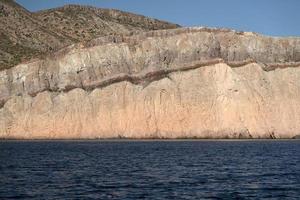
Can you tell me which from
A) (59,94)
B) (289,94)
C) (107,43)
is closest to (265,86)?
(289,94)

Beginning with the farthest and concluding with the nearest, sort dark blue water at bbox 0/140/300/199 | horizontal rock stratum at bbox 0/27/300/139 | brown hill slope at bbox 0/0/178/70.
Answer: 1. brown hill slope at bbox 0/0/178/70
2. horizontal rock stratum at bbox 0/27/300/139
3. dark blue water at bbox 0/140/300/199

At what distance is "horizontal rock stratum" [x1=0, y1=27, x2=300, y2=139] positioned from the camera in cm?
9812

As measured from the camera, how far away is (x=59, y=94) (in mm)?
105812

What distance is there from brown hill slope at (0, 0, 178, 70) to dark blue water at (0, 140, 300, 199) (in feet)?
259

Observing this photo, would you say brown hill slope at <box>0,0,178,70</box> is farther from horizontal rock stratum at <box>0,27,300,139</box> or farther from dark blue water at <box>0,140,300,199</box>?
dark blue water at <box>0,140,300,199</box>

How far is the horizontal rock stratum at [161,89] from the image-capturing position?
9812 centimetres

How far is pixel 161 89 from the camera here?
101m

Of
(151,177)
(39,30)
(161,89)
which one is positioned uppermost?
(39,30)

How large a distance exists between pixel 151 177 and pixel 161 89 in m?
59.9

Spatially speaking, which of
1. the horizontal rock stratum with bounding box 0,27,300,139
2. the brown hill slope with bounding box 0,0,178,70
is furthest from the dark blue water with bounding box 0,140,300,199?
the brown hill slope with bounding box 0,0,178,70

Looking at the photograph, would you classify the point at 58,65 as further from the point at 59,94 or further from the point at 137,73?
the point at 137,73

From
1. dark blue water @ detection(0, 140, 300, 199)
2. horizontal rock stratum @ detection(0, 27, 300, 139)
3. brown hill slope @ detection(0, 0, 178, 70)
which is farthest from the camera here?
brown hill slope @ detection(0, 0, 178, 70)

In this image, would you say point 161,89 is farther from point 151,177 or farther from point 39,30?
point 39,30

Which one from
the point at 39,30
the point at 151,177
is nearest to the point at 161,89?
the point at 151,177
